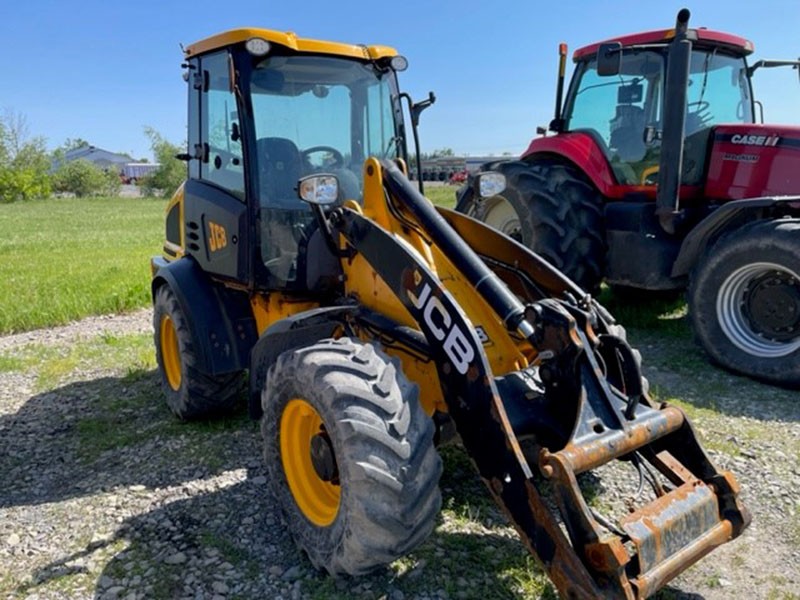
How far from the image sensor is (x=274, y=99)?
12.9ft

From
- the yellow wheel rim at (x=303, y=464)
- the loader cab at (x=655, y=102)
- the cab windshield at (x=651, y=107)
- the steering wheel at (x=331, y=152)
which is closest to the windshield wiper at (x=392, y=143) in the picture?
the steering wheel at (x=331, y=152)

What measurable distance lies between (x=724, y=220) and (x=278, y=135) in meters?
3.89

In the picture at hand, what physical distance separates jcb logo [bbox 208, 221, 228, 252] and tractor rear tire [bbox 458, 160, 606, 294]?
2908mm

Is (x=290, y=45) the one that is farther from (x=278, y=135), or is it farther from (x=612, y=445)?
(x=612, y=445)

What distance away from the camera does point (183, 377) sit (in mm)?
4469

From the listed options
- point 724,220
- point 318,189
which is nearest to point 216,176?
point 318,189

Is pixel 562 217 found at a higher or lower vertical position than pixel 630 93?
lower

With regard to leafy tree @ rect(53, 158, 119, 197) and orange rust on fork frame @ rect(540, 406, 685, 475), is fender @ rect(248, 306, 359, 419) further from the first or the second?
leafy tree @ rect(53, 158, 119, 197)

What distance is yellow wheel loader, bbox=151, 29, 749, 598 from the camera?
245 cm

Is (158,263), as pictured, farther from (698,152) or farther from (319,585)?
(698,152)

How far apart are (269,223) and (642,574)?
2.73m

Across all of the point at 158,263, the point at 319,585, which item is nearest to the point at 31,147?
the point at 158,263

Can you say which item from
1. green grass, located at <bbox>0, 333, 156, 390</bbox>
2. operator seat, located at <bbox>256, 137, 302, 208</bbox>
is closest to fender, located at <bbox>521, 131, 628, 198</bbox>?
operator seat, located at <bbox>256, 137, 302, 208</bbox>

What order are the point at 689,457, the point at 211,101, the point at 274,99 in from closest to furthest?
the point at 689,457, the point at 274,99, the point at 211,101
